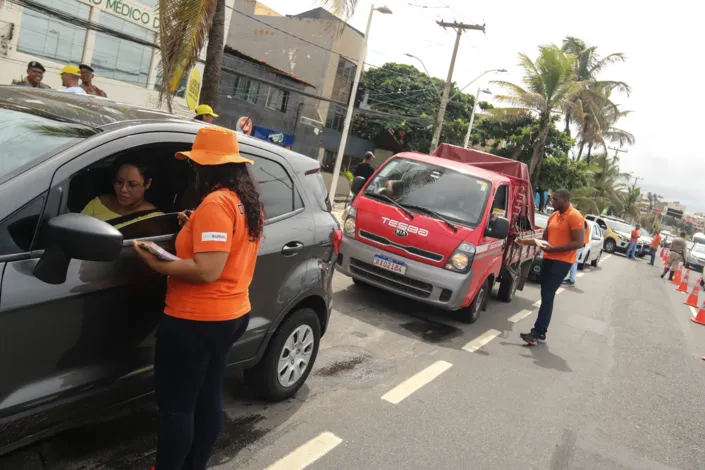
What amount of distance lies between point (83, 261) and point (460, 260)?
512 centimetres

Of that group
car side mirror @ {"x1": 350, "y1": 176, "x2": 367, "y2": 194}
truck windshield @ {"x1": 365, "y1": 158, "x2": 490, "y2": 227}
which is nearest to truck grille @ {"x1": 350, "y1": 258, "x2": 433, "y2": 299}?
truck windshield @ {"x1": 365, "y1": 158, "x2": 490, "y2": 227}

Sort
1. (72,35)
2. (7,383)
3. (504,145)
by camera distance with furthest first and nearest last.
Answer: (504,145), (72,35), (7,383)

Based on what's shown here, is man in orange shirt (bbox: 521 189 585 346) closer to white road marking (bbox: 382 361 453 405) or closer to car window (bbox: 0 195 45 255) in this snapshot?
white road marking (bbox: 382 361 453 405)

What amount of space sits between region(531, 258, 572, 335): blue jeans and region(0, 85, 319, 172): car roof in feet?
16.2

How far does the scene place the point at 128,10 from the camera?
2059cm

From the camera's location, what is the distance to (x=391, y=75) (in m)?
48.1

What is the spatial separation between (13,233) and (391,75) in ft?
156

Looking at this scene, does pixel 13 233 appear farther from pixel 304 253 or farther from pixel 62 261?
pixel 304 253

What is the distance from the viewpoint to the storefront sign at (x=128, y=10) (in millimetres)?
19562

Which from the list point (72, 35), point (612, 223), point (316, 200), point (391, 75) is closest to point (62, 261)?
point (316, 200)

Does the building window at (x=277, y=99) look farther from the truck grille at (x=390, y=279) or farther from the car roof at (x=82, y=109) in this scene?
the car roof at (x=82, y=109)

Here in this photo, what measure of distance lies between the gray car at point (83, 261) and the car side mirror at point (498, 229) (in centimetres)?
395

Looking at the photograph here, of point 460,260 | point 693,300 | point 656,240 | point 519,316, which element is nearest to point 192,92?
point 519,316

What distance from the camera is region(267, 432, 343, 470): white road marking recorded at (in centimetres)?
352
